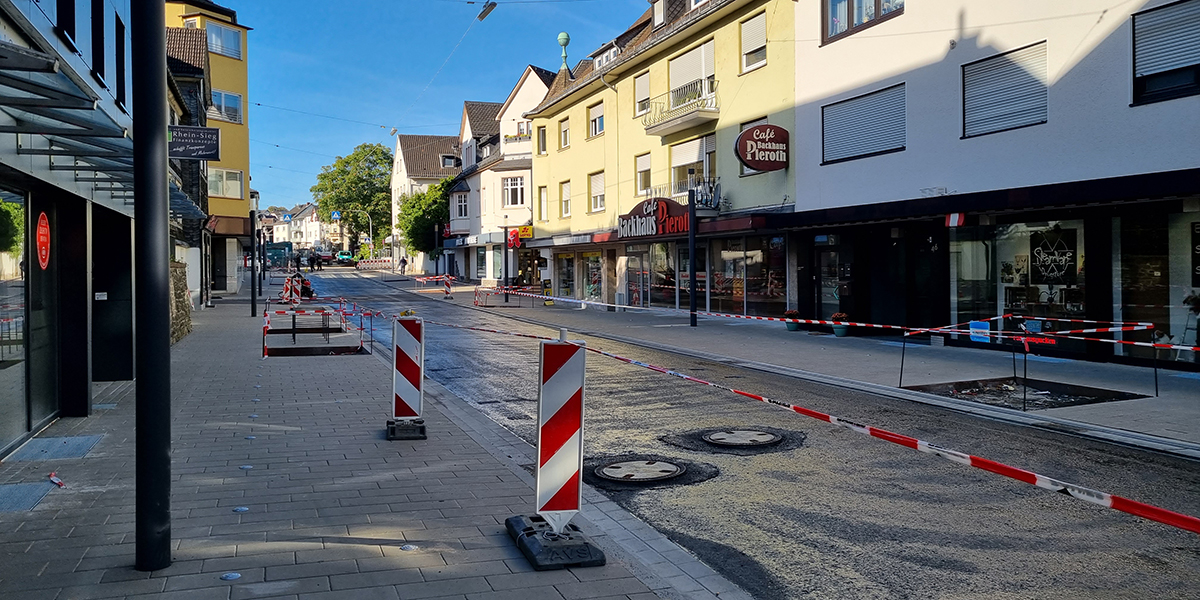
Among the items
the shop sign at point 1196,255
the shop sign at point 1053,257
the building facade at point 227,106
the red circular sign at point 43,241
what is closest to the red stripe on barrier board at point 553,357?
the red circular sign at point 43,241

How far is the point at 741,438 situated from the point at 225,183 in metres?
34.4

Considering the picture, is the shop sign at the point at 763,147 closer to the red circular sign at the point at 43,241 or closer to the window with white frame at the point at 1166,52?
the window with white frame at the point at 1166,52

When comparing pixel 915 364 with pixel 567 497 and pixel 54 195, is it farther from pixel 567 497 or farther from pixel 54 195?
pixel 54 195

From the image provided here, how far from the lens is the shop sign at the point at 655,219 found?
76.7 feet

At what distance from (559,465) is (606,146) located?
85.8 feet

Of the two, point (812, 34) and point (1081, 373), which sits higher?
point (812, 34)

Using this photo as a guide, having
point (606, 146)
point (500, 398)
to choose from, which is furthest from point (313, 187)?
point (500, 398)

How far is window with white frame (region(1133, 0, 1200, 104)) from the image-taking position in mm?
12055

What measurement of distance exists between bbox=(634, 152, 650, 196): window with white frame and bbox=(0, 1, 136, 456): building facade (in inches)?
707

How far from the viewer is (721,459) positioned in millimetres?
7516

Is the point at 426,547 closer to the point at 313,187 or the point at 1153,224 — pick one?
the point at 1153,224

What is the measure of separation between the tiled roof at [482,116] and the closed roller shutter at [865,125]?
3837 cm

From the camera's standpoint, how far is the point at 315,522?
5.48m

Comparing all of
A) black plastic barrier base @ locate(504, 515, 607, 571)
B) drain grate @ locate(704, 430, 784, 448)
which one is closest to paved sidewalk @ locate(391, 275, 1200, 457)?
drain grate @ locate(704, 430, 784, 448)
